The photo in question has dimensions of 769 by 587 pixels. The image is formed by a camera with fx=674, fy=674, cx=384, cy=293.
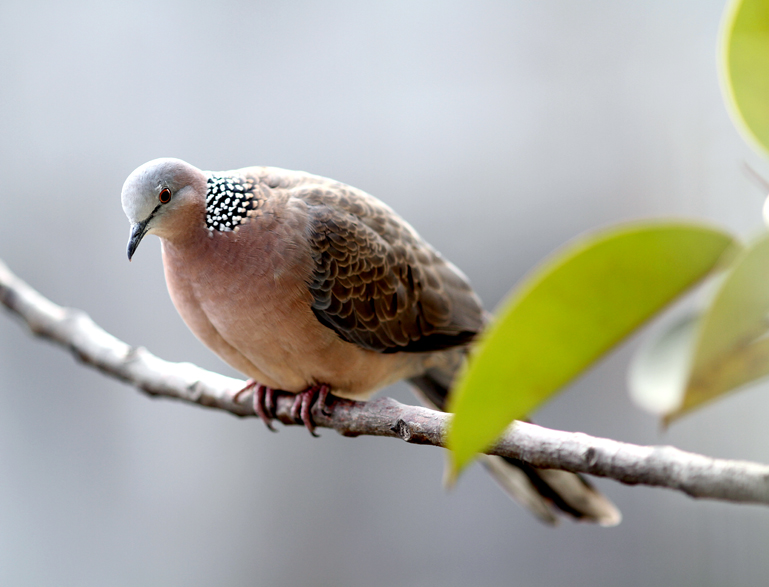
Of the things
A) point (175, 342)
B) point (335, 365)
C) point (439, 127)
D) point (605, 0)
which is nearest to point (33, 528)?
point (175, 342)

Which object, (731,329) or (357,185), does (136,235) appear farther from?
(357,185)

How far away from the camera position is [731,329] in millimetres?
409

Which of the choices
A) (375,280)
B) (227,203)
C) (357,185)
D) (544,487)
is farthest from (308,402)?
(357,185)

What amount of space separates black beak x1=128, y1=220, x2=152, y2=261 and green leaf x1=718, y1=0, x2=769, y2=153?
2.04 ft

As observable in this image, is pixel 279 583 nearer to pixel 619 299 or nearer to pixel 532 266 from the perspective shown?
pixel 532 266

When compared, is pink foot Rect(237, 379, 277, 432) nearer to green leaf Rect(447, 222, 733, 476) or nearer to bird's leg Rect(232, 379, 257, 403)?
bird's leg Rect(232, 379, 257, 403)

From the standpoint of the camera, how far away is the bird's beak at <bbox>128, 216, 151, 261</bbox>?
78 centimetres

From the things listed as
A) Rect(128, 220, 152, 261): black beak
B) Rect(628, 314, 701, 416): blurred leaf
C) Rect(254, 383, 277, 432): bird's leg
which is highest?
Rect(628, 314, 701, 416): blurred leaf

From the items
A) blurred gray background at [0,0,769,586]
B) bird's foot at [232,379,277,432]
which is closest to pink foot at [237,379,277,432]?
bird's foot at [232,379,277,432]

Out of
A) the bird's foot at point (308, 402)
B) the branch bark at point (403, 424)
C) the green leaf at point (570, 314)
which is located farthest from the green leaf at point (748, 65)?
the bird's foot at point (308, 402)

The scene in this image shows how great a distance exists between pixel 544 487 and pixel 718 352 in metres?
0.75

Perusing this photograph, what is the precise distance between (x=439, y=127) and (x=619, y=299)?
5.91 feet

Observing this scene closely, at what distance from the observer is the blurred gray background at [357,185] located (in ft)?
6.56

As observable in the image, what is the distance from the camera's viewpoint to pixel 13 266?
2086 millimetres
